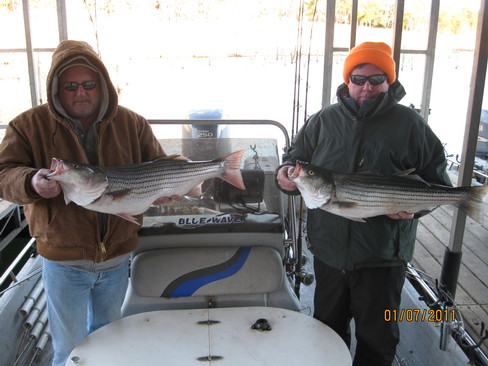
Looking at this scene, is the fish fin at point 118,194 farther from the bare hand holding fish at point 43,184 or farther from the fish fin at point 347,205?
the fish fin at point 347,205

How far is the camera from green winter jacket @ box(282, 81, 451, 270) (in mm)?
2488

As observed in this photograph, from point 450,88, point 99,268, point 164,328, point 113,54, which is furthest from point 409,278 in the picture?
point 450,88

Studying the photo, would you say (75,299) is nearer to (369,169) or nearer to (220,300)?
(220,300)

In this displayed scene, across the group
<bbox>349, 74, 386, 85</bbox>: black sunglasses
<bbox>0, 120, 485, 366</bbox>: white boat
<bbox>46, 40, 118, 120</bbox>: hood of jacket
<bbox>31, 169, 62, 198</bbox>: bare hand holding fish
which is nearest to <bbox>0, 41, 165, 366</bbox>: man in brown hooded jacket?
<bbox>46, 40, 118, 120</bbox>: hood of jacket

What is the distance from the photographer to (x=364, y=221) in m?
2.38

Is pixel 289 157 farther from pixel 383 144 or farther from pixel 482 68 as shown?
pixel 482 68

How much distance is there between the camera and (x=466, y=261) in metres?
5.26

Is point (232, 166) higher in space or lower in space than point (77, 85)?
lower

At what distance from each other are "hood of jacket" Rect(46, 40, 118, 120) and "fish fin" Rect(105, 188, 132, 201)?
455 millimetres

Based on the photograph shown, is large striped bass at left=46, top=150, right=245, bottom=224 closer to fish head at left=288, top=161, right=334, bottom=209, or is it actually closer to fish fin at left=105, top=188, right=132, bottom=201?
fish fin at left=105, top=188, right=132, bottom=201

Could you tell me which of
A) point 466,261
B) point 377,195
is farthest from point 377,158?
point 466,261

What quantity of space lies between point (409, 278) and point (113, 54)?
27.4ft

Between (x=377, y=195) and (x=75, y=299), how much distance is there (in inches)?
66.8
